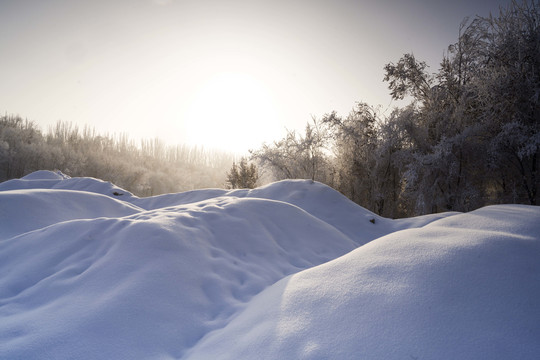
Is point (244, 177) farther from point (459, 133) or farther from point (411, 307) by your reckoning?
point (411, 307)

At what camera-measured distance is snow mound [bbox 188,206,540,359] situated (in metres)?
1.55

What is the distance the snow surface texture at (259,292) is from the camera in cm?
167

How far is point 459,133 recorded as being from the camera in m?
11.5

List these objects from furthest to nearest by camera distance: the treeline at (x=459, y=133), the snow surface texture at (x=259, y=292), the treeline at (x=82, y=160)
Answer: the treeline at (x=82, y=160) < the treeline at (x=459, y=133) < the snow surface texture at (x=259, y=292)

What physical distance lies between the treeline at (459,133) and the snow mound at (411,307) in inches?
377

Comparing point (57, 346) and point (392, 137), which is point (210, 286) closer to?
point (57, 346)

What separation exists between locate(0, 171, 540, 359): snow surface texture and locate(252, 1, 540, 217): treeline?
8.79m

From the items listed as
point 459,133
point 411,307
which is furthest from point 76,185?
point 459,133

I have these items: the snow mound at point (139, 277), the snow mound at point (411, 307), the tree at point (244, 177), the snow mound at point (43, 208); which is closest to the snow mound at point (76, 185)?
the snow mound at point (43, 208)

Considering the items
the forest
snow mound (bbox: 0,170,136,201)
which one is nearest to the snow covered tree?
the forest

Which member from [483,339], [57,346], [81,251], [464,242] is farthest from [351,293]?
[81,251]

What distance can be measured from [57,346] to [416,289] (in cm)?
279

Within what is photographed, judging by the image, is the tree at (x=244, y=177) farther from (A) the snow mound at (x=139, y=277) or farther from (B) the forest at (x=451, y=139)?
(A) the snow mound at (x=139, y=277)

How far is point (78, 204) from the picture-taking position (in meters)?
7.61
